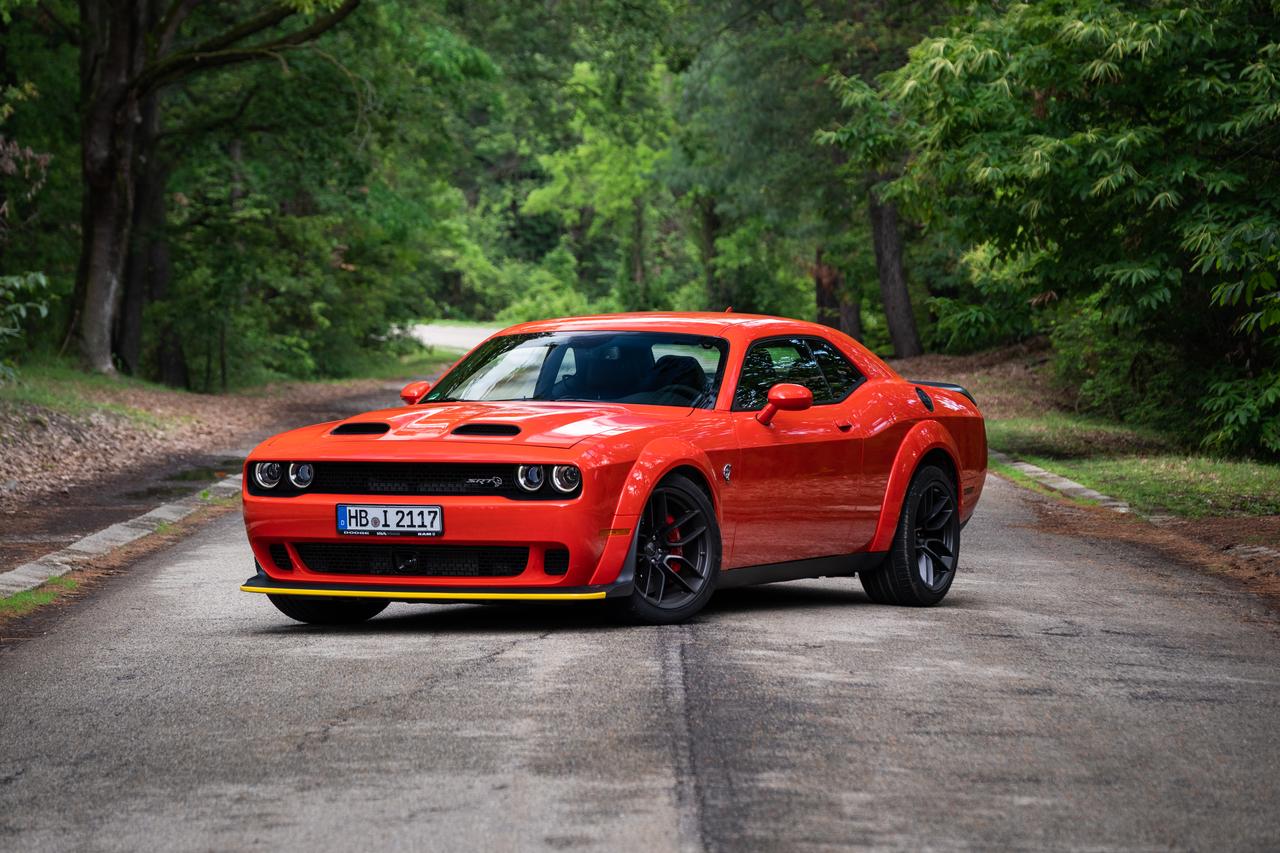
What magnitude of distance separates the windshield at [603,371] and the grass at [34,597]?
8.46ft

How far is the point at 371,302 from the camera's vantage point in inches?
1956

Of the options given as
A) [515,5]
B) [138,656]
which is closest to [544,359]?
[138,656]

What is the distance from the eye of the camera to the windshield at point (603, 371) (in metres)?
9.31

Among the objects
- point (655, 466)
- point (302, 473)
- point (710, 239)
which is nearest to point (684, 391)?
point (655, 466)

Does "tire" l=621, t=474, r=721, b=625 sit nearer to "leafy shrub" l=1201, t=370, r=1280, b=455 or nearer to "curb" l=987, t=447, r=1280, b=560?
"curb" l=987, t=447, r=1280, b=560

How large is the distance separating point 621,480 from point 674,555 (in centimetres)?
57

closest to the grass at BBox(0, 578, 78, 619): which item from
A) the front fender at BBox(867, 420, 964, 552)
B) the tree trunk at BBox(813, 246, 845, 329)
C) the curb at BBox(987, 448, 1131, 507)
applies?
the front fender at BBox(867, 420, 964, 552)

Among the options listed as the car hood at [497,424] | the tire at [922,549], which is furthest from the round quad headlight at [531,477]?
the tire at [922,549]

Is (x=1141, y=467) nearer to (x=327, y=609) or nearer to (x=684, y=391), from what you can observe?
(x=684, y=391)

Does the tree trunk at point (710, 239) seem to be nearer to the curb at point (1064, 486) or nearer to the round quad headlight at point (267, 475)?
the curb at point (1064, 486)

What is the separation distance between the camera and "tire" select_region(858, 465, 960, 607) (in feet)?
33.3

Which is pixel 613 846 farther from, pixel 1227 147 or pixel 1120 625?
pixel 1227 147

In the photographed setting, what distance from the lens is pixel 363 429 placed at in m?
8.89

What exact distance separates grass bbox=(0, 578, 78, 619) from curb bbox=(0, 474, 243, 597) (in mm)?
78
